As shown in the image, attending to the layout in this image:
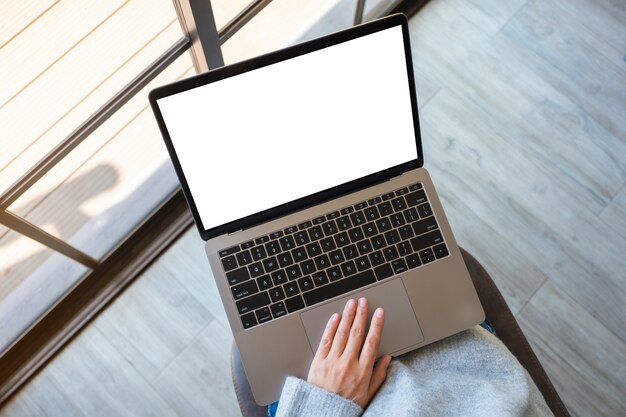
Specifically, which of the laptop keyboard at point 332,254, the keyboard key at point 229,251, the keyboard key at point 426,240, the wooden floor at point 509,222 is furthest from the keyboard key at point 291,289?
the wooden floor at point 509,222

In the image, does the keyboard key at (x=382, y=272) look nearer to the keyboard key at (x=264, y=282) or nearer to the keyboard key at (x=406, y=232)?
the keyboard key at (x=406, y=232)

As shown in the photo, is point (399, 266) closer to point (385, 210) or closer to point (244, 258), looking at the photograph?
point (385, 210)

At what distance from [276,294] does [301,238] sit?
10 centimetres

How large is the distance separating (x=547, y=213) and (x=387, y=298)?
0.85 m

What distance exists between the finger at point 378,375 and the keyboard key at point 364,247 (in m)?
0.18

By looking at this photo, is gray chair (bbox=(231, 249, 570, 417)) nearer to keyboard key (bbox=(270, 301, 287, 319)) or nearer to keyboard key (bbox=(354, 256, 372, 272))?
keyboard key (bbox=(270, 301, 287, 319))

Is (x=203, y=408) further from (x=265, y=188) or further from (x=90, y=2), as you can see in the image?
(x=90, y=2)

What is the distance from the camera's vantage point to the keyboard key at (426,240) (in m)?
0.95

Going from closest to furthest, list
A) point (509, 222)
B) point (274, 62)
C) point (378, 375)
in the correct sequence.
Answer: point (274, 62)
point (378, 375)
point (509, 222)

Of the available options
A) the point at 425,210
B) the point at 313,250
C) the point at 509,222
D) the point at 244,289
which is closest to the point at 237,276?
the point at 244,289

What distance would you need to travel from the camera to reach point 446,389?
862 millimetres

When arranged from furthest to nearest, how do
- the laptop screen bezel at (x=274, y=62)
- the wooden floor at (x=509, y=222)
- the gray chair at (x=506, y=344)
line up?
1. the wooden floor at (x=509, y=222)
2. the gray chair at (x=506, y=344)
3. the laptop screen bezel at (x=274, y=62)

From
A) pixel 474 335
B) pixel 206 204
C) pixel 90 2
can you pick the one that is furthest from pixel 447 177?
pixel 90 2

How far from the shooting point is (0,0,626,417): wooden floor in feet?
4.74
